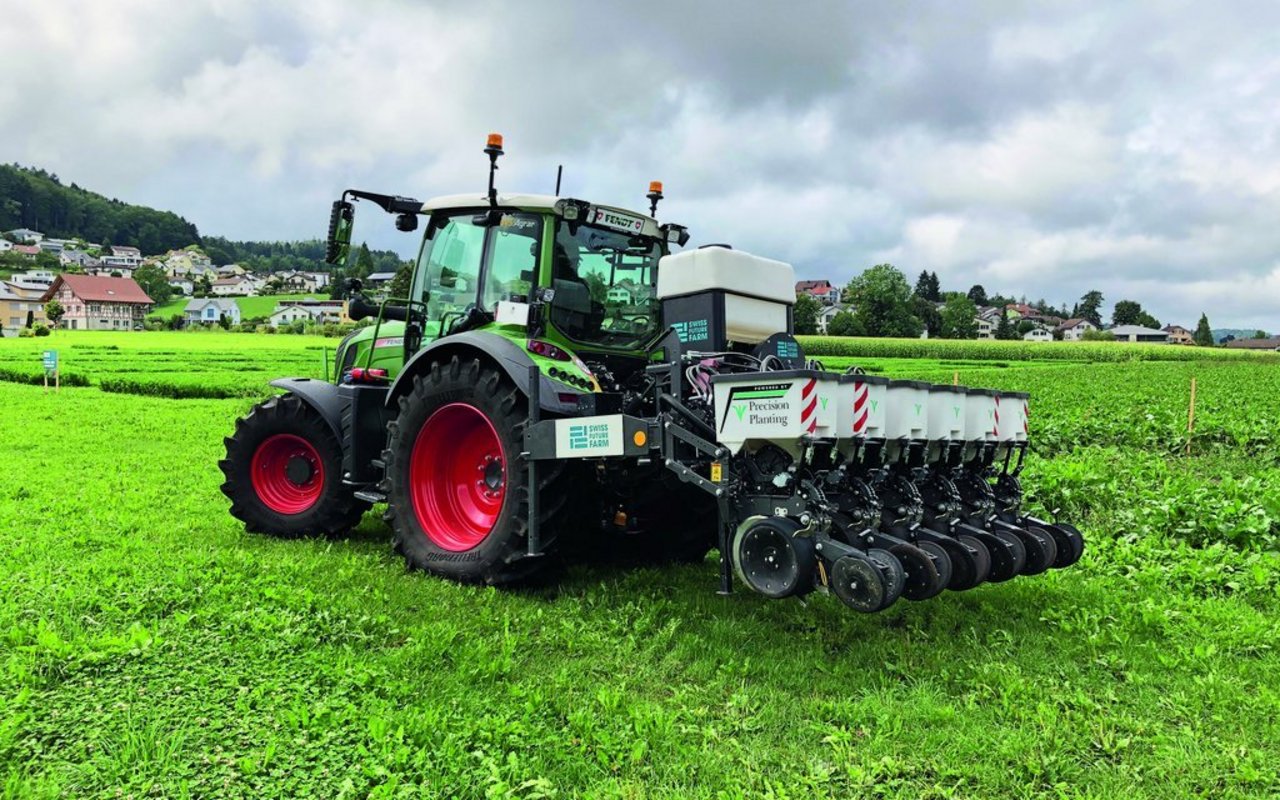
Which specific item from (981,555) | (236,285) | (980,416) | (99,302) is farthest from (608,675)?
(236,285)

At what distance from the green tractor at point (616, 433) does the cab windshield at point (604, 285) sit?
16 millimetres

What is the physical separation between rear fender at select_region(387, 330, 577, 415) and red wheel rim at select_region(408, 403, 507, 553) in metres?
0.38

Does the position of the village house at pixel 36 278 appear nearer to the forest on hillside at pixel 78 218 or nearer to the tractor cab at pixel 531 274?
the forest on hillside at pixel 78 218

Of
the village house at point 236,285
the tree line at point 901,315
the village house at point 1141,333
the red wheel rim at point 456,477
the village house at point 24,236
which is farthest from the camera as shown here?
the village house at point 24,236

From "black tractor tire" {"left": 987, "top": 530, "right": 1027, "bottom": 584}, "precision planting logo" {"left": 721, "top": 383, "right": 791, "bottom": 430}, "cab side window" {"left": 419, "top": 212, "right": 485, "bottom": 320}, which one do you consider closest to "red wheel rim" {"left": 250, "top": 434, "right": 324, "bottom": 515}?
"cab side window" {"left": 419, "top": 212, "right": 485, "bottom": 320}

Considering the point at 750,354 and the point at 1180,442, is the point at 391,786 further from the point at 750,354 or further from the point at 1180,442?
the point at 1180,442

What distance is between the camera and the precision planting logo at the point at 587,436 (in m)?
4.93

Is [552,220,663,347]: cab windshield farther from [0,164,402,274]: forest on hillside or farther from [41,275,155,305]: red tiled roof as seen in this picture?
[0,164,402,274]: forest on hillside

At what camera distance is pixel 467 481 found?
610 cm

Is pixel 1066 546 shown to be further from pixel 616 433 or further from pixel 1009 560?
pixel 616 433

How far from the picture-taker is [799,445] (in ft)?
14.0

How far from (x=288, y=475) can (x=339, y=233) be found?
2177 millimetres

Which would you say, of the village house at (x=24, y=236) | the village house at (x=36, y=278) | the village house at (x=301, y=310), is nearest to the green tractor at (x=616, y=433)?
the village house at (x=301, y=310)

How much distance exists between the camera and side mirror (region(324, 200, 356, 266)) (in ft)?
20.4
